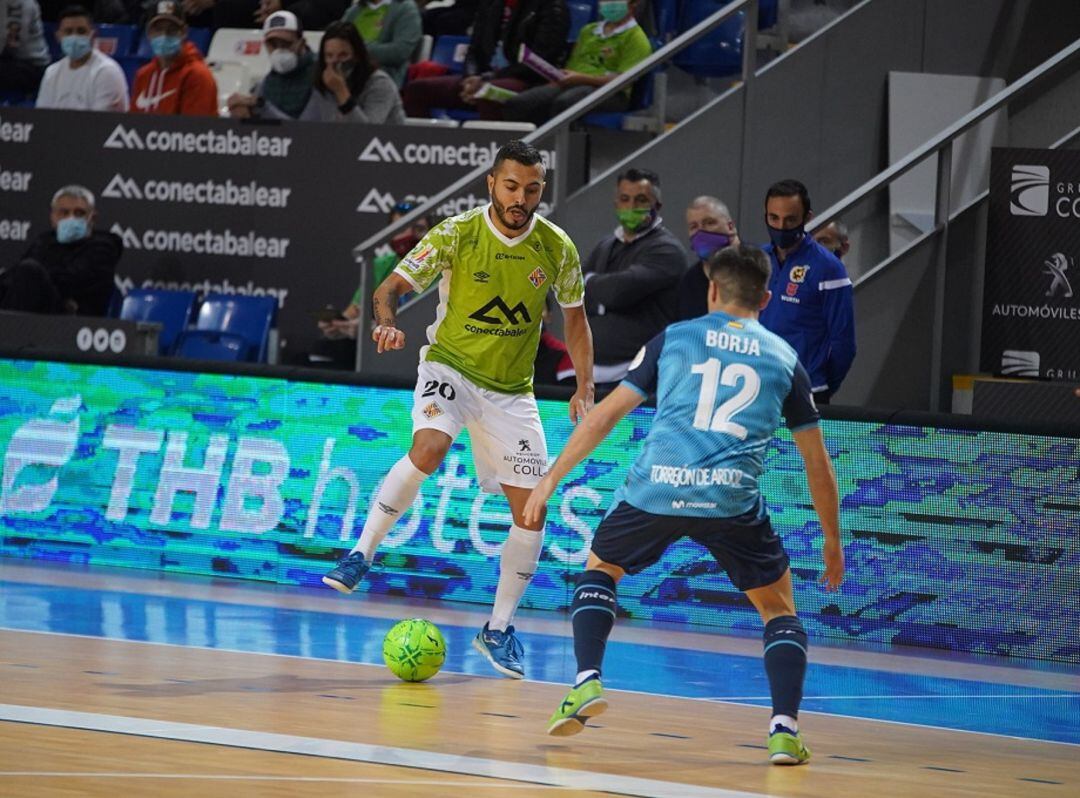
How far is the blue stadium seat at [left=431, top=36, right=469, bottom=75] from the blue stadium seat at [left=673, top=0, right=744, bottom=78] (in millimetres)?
2524

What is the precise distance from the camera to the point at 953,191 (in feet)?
38.8

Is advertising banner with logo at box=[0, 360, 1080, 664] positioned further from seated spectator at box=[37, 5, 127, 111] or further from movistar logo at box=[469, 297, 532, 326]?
seated spectator at box=[37, 5, 127, 111]

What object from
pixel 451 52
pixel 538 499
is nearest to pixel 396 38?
pixel 451 52

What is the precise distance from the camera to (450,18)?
52.4ft

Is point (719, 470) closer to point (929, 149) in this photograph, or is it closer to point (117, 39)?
point (929, 149)

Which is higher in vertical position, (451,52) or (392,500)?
(451,52)

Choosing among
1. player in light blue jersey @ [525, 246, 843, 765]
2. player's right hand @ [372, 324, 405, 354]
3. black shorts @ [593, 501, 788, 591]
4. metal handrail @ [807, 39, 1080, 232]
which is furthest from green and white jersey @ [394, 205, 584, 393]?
metal handrail @ [807, 39, 1080, 232]

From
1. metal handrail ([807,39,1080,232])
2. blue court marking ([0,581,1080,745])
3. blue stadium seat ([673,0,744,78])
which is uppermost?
blue stadium seat ([673,0,744,78])

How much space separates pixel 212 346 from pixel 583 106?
3365mm

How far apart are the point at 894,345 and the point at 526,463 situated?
3910 millimetres

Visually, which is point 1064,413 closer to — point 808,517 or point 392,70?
point 808,517

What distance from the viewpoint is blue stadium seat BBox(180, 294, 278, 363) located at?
13641mm

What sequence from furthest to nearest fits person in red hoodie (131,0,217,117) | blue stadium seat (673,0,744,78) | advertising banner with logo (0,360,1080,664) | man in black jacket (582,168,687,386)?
person in red hoodie (131,0,217,117) → blue stadium seat (673,0,744,78) → man in black jacket (582,168,687,386) → advertising banner with logo (0,360,1080,664)

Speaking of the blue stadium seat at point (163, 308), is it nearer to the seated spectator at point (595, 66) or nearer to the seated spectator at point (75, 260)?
the seated spectator at point (75, 260)
